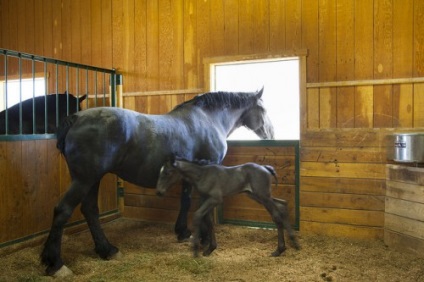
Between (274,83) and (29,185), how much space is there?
2606mm

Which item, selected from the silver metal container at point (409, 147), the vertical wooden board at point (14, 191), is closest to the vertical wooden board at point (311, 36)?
the silver metal container at point (409, 147)

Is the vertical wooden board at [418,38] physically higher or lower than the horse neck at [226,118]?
higher

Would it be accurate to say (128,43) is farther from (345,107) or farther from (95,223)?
(345,107)

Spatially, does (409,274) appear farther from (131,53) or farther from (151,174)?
(131,53)

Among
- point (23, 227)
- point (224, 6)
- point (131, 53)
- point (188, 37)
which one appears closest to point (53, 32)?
point (131, 53)

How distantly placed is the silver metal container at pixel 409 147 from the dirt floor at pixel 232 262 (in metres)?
0.79

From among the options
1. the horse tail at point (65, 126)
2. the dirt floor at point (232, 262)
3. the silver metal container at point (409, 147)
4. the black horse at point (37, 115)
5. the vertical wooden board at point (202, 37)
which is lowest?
the dirt floor at point (232, 262)

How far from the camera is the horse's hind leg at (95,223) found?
303 centimetres

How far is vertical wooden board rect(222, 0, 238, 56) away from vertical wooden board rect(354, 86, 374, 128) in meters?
1.31

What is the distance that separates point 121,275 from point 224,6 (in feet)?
9.38

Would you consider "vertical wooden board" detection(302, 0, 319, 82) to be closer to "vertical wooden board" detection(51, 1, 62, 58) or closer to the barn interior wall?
the barn interior wall

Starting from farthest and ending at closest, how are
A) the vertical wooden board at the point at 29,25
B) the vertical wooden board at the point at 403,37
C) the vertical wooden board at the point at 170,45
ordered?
the vertical wooden board at the point at 29,25 → the vertical wooden board at the point at 170,45 → the vertical wooden board at the point at 403,37

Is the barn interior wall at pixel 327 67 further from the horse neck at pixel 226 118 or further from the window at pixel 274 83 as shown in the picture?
the horse neck at pixel 226 118

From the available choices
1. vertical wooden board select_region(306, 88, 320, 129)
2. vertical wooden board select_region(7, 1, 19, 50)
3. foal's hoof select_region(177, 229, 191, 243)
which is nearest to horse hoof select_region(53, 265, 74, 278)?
foal's hoof select_region(177, 229, 191, 243)
